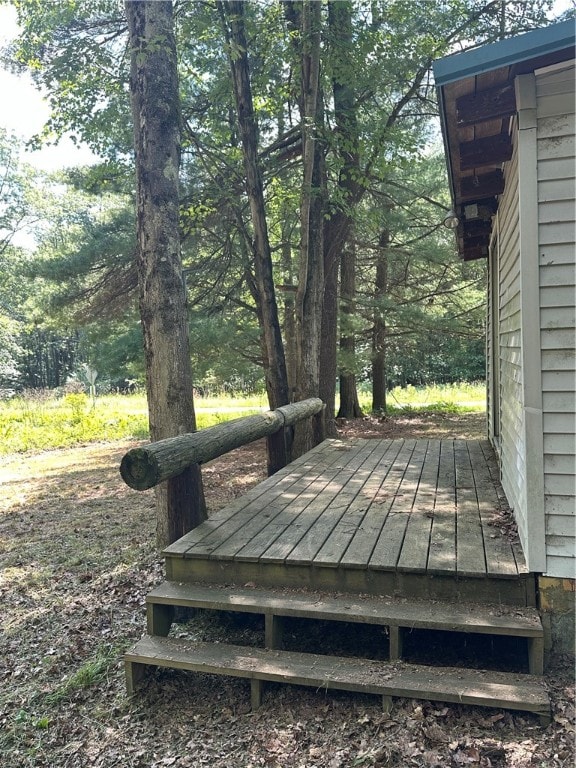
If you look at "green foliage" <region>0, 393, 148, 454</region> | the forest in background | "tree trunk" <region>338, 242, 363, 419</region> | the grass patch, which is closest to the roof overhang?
the forest in background

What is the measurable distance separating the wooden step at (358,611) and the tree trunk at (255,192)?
3.58m

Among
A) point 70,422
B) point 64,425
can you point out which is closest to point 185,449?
point 64,425

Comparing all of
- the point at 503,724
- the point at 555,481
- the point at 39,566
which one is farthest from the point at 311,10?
the point at 503,724

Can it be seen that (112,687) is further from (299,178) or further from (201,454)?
(299,178)

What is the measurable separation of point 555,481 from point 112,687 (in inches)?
103

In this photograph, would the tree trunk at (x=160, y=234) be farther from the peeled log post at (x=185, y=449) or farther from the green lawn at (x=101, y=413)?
the green lawn at (x=101, y=413)

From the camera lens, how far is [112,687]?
122 inches

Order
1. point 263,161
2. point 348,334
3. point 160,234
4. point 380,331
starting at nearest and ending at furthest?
point 160,234
point 263,161
point 348,334
point 380,331

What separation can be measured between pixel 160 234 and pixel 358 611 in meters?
2.84

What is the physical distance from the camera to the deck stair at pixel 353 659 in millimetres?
2496

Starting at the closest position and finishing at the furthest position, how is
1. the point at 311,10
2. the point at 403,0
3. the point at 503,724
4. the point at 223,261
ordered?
the point at 503,724, the point at 311,10, the point at 403,0, the point at 223,261

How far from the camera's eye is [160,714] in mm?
2838

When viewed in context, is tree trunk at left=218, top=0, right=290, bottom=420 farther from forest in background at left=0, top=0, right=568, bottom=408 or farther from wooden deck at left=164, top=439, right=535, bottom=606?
wooden deck at left=164, top=439, right=535, bottom=606

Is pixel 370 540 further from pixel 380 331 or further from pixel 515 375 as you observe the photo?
pixel 380 331
